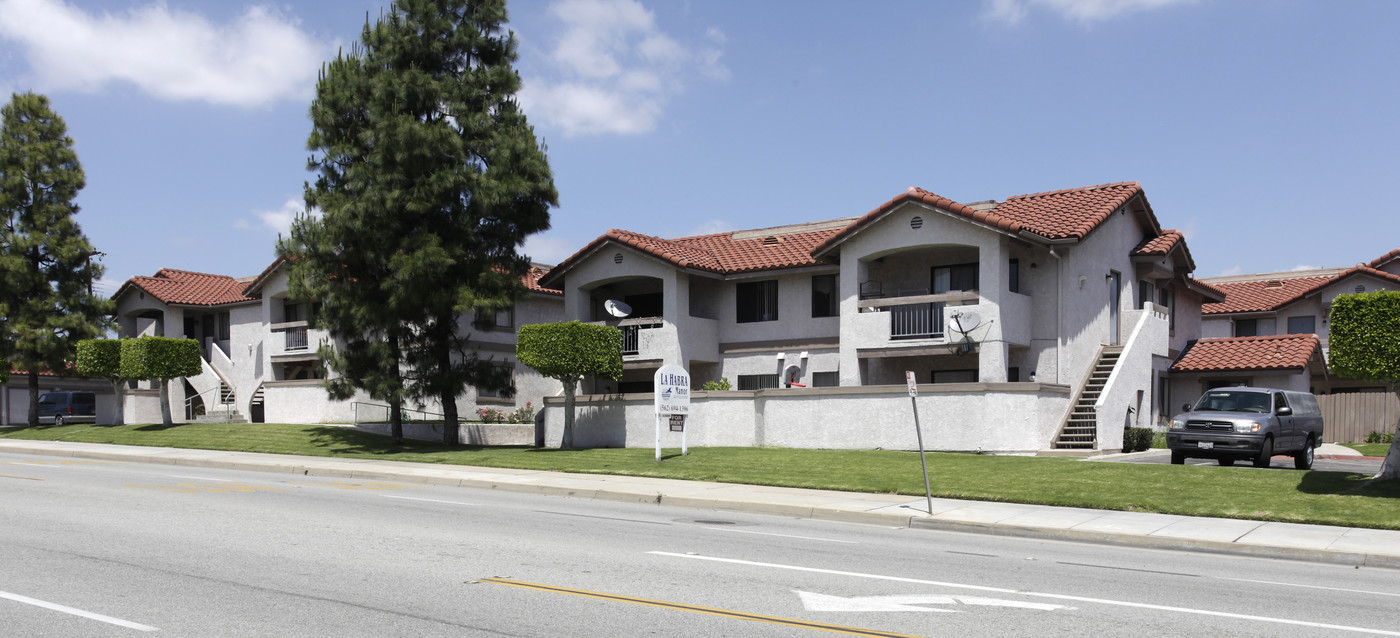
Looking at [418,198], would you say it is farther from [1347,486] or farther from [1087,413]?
[1347,486]

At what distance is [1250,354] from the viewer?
33.9 metres

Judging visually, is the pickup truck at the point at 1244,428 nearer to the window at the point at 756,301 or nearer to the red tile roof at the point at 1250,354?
the red tile roof at the point at 1250,354

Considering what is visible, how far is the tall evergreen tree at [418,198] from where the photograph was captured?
92.5 ft

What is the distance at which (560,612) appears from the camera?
8.32 m

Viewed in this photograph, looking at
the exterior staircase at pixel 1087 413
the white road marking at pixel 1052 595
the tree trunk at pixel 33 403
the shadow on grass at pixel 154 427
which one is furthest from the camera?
the tree trunk at pixel 33 403

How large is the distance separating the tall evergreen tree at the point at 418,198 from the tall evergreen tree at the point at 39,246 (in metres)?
16.5

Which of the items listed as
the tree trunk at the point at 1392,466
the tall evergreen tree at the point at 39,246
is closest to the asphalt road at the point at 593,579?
the tree trunk at the point at 1392,466

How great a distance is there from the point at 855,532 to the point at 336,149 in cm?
2041

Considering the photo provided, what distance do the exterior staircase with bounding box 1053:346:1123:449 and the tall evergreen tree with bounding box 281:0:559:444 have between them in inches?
601

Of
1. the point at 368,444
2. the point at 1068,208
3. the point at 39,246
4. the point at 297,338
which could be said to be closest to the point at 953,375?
the point at 1068,208

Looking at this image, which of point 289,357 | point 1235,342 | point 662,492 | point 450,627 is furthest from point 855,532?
point 289,357

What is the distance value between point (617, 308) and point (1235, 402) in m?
17.4

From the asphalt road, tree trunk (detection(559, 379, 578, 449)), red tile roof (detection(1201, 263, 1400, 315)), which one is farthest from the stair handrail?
red tile roof (detection(1201, 263, 1400, 315))

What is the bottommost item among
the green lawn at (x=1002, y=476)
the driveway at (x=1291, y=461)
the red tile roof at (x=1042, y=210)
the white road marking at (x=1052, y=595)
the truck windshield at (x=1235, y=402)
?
the driveway at (x=1291, y=461)
